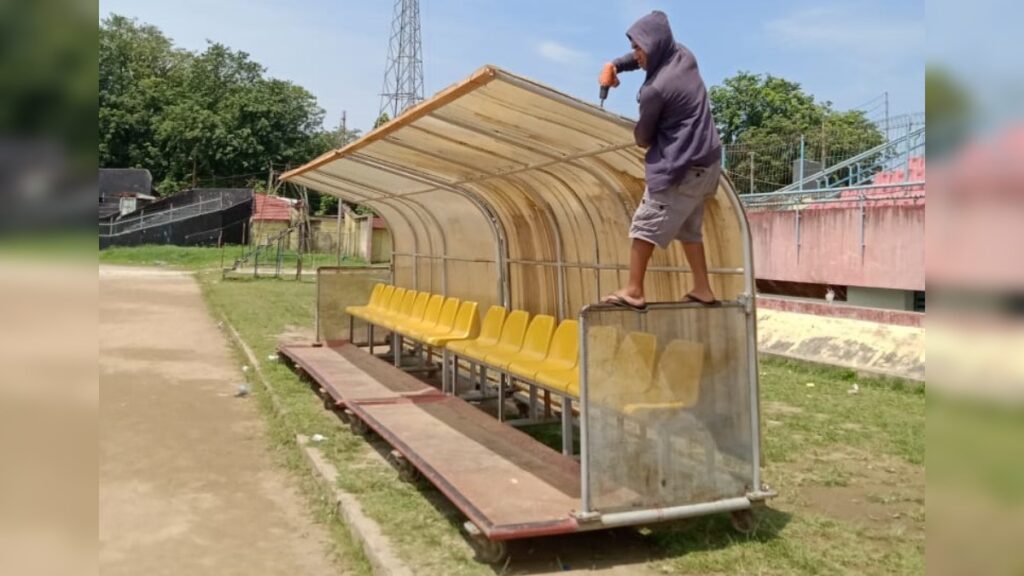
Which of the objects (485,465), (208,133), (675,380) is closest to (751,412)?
(675,380)

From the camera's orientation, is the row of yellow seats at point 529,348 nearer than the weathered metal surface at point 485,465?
No

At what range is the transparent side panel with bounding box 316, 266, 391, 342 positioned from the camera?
40.4 ft

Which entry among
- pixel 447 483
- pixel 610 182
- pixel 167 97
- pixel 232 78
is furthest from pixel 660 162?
pixel 232 78

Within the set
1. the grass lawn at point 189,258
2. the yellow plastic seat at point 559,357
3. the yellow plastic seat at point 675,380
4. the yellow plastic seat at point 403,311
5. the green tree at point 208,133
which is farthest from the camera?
the green tree at point 208,133

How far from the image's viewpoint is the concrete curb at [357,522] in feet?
15.0

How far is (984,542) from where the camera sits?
1428 millimetres

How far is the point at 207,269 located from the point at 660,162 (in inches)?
1329

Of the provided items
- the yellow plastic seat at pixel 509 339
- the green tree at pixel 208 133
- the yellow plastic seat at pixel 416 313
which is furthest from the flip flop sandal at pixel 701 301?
the green tree at pixel 208 133

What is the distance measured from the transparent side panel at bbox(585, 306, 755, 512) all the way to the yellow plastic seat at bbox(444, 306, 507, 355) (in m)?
3.66

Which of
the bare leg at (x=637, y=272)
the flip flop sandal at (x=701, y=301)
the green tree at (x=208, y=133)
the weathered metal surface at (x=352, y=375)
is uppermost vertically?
the green tree at (x=208, y=133)

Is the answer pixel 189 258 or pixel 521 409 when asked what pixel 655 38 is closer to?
pixel 521 409

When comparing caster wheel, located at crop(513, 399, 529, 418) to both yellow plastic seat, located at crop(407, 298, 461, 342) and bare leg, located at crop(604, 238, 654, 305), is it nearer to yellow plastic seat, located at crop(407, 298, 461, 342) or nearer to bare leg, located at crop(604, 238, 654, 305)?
yellow plastic seat, located at crop(407, 298, 461, 342)

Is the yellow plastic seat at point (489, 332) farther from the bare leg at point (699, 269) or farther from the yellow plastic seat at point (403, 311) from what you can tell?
the bare leg at point (699, 269)

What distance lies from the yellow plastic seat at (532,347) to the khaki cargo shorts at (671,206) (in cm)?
274
